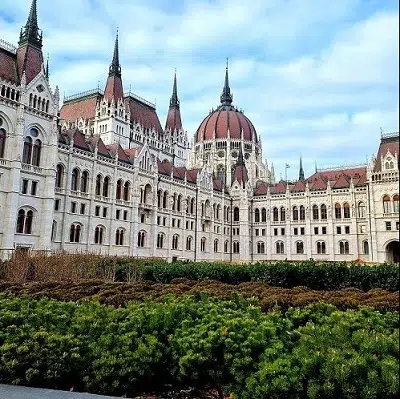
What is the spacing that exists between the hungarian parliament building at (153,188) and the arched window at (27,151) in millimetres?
94

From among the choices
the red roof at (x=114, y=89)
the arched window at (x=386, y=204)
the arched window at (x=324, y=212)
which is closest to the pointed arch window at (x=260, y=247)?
the arched window at (x=324, y=212)

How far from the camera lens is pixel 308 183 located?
66.8m

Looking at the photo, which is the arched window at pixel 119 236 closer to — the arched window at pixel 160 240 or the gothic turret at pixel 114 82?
the arched window at pixel 160 240

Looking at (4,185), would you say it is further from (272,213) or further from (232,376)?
(272,213)

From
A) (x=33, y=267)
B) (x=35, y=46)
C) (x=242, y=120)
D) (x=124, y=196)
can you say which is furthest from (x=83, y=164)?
(x=242, y=120)

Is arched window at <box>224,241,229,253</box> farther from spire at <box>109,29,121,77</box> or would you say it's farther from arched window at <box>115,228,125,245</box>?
spire at <box>109,29,121,77</box>

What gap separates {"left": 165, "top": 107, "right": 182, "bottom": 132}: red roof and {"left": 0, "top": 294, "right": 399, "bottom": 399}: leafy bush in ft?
235

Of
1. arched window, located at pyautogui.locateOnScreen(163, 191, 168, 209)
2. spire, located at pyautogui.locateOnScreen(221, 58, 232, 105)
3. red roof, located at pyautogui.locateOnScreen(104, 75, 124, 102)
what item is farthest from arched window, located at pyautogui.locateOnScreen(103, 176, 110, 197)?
spire, located at pyautogui.locateOnScreen(221, 58, 232, 105)

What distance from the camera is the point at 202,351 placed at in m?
7.02

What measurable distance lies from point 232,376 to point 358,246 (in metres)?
57.5

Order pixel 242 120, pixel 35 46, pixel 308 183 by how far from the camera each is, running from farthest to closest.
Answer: pixel 242 120
pixel 308 183
pixel 35 46

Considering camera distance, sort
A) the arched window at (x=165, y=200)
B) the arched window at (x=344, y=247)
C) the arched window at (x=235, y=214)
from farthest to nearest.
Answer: the arched window at (x=235, y=214) < the arched window at (x=344, y=247) < the arched window at (x=165, y=200)

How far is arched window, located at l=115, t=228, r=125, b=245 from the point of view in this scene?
151 feet

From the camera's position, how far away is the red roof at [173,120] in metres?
78.7
